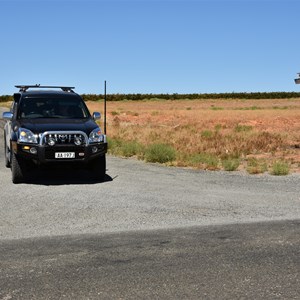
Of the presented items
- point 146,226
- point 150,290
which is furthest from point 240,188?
point 150,290

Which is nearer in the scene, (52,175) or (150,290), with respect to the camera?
(150,290)

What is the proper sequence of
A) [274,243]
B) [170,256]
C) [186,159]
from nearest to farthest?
[170,256] → [274,243] → [186,159]

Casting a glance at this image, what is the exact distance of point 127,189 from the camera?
34.9 feet

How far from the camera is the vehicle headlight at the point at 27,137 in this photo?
35.6 feet

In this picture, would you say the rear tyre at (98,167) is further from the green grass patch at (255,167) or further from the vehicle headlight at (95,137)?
the green grass patch at (255,167)

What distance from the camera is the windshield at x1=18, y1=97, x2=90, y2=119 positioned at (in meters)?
12.1

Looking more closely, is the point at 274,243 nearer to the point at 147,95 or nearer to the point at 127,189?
the point at 127,189

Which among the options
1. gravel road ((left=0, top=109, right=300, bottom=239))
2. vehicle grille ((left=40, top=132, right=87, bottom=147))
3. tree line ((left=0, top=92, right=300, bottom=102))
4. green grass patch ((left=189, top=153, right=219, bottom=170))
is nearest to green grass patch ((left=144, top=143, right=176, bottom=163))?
green grass patch ((left=189, top=153, right=219, bottom=170))

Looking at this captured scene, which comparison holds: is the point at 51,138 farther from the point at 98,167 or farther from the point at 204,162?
the point at 204,162

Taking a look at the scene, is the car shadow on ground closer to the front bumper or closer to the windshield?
the front bumper

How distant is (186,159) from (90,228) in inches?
366

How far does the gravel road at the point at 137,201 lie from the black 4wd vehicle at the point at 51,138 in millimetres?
486

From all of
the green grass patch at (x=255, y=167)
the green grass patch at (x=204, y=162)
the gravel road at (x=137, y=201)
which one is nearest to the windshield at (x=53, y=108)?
the gravel road at (x=137, y=201)

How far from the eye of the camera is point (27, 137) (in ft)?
35.8
